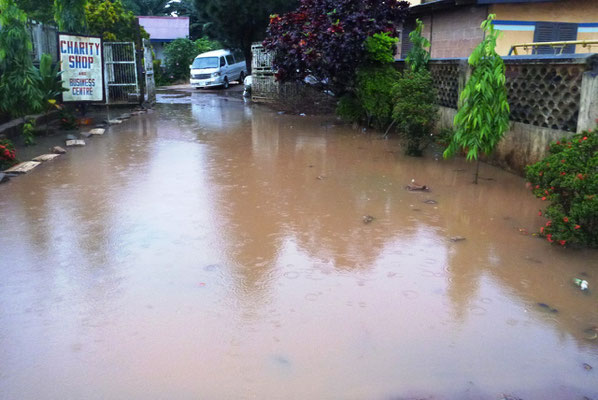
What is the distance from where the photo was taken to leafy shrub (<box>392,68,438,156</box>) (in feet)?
29.5

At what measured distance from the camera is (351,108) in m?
13.5

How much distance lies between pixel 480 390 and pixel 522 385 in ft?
0.85

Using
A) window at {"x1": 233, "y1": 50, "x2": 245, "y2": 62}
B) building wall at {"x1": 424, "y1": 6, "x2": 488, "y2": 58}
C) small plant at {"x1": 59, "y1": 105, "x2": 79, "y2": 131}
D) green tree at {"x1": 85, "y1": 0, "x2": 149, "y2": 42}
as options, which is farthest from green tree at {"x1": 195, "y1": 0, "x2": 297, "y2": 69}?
small plant at {"x1": 59, "y1": 105, "x2": 79, "y2": 131}

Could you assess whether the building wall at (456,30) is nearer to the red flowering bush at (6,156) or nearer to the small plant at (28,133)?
the small plant at (28,133)

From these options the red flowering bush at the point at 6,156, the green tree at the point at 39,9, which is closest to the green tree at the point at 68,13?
the green tree at the point at 39,9

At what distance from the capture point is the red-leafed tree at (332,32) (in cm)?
1205

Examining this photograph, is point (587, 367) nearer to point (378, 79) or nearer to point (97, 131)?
point (378, 79)

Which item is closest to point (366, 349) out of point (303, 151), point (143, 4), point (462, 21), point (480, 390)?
point (480, 390)

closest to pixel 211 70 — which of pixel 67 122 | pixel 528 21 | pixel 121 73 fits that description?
pixel 121 73

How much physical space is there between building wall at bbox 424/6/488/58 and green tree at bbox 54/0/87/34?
996cm

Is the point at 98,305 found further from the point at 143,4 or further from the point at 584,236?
the point at 143,4

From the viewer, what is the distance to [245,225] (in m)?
5.81

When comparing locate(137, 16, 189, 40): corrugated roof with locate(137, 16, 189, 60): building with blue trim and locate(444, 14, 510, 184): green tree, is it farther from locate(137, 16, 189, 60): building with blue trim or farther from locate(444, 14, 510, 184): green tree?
locate(444, 14, 510, 184): green tree

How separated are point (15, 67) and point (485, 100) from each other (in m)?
8.95
